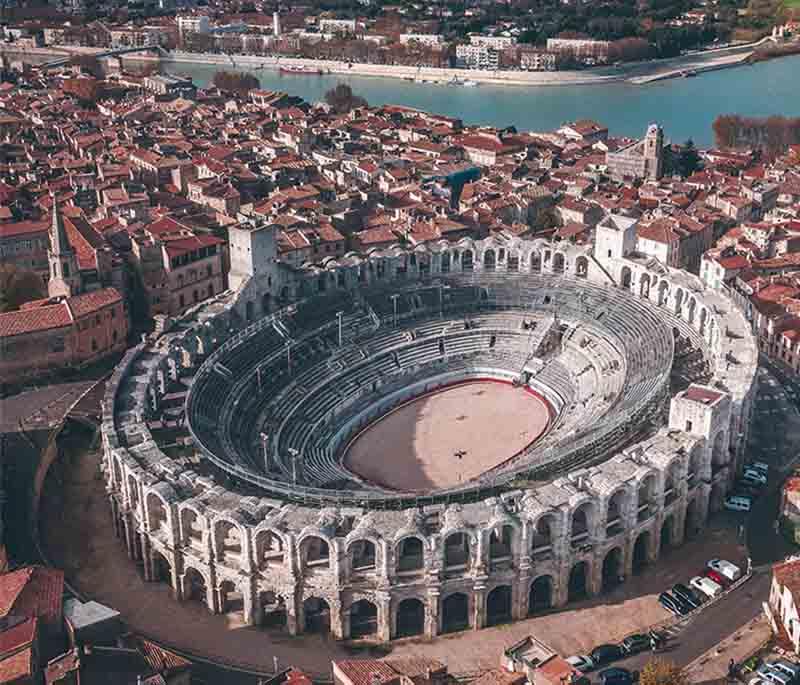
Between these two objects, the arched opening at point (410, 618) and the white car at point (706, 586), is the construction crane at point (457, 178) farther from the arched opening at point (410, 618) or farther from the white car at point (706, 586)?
the arched opening at point (410, 618)

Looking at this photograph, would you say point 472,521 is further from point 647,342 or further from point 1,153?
point 1,153

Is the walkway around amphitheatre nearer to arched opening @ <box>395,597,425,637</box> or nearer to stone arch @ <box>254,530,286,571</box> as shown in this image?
arched opening @ <box>395,597,425,637</box>

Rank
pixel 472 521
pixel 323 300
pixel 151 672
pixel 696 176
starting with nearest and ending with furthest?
pixel 151 672
pixel 472 521
pixel 323 300
pixel 696 176

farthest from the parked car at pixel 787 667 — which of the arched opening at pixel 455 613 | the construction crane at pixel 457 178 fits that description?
the construction crane at pixel 457 178

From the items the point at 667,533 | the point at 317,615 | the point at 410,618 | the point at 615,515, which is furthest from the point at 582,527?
the point at 317,615

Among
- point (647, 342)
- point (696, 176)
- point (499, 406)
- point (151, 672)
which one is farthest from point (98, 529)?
point (696, 176)

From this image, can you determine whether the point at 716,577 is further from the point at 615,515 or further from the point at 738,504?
the point at 738,504

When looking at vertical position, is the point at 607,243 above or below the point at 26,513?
above

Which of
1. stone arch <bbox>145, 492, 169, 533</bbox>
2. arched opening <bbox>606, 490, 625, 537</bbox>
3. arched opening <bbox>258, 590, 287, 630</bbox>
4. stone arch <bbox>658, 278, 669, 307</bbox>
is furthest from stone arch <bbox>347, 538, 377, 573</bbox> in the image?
stone arch <bbox>658, 278, 669, 307</bbox>
